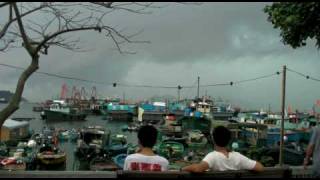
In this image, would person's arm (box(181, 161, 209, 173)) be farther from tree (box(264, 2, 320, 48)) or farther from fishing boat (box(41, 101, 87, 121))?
fishing boat (box(41, 101, 87, 121))

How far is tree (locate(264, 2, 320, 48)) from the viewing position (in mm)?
8109

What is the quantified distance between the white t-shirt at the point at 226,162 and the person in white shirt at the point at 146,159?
51 centimetres

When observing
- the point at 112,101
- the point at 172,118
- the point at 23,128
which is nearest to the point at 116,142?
the point at 23,128

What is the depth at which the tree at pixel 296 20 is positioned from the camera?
26.6 feet

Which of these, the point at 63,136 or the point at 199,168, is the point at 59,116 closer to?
the point at 63,136

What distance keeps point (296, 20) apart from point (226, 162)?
348 cm

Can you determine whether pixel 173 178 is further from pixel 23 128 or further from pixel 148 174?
pixel 23 128

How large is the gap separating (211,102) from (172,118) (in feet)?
52.2

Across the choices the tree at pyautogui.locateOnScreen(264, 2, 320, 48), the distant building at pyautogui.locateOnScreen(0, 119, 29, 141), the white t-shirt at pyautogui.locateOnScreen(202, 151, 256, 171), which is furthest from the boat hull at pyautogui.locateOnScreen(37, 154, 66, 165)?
the white t-shirt at pyautogui.locateOnScreen(202, 151, 256, 171)

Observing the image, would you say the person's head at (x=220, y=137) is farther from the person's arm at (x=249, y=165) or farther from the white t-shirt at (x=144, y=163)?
the white t-shirt at (x=144, y=163)

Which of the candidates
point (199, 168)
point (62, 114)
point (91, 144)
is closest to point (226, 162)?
point (199, 168)

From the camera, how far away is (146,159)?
19.2 feet

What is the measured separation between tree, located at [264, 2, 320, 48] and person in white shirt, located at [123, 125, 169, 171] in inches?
133

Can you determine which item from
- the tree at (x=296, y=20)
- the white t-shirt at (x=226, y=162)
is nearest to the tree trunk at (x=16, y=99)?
the white t-shirt at (x=226, y=162)
